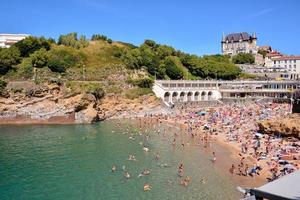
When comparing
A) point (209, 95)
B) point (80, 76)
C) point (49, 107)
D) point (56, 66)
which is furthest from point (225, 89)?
point (49, 107)

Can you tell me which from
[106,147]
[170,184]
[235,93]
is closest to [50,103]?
[106,147]

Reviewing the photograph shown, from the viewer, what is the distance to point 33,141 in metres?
41.3

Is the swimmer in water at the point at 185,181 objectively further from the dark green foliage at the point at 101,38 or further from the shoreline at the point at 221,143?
the dark green foliage at the point at 101,38

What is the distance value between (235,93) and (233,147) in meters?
47.0

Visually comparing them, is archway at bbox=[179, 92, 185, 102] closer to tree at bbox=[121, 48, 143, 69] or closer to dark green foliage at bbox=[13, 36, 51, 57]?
tree at bbox=[121, 48, 143, 69]

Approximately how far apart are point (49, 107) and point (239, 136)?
3049 cm

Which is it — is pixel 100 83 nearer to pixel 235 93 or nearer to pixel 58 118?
pixel 58 118

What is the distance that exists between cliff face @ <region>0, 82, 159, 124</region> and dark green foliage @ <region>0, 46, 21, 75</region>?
9013mm

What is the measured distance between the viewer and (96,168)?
30.3 m

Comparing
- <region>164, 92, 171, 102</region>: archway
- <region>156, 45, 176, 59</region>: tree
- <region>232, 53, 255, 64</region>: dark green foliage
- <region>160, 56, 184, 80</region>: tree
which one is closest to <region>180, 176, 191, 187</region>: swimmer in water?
<region>164, 92, 171, 102</region>: archway

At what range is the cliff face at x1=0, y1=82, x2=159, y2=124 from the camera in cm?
5628

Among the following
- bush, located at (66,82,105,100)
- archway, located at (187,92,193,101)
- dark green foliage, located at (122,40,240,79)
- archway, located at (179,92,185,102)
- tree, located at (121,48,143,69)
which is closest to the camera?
bush, located at (66,82,105,100)

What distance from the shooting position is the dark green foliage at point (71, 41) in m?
85.1

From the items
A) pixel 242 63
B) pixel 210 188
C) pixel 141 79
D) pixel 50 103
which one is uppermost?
pixel 242 63
